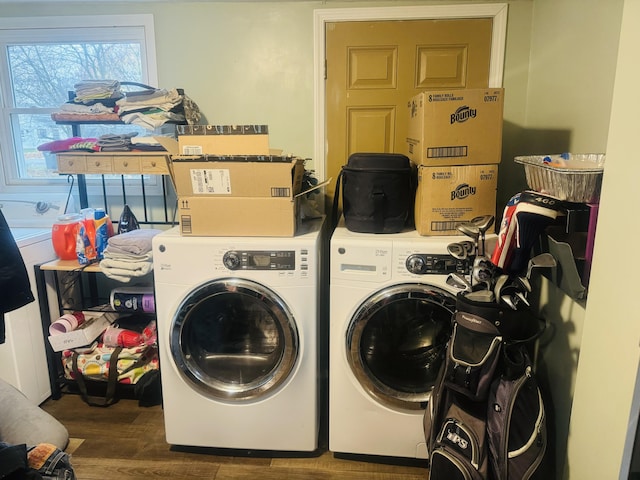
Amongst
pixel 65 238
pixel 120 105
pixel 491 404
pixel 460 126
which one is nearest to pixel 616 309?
pixel 491 404

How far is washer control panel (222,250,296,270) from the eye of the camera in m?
1.71

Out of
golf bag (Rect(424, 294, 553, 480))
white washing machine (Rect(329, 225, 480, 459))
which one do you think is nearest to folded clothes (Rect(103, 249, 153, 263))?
white washing machine (Rect(329, 225, 480, 459))

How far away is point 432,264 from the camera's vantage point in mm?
1666

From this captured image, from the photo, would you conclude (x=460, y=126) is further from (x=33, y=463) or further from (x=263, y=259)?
(x=33, y=463)

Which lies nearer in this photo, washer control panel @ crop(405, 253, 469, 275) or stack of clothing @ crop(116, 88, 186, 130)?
washer control panel @ crop(405, 253, 469, 275)

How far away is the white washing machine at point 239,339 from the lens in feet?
5.66

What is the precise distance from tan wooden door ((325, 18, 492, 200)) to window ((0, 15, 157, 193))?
40.7 inches

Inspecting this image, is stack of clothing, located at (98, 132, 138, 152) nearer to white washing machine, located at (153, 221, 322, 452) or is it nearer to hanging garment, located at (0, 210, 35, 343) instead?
white washing machine, located at (153, 221, 322, 452)

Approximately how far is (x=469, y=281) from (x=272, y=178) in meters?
0.82

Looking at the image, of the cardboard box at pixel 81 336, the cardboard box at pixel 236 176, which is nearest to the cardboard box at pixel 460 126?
the cardboard box at pixel 236 176

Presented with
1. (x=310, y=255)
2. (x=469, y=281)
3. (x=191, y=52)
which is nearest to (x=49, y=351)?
(x=310, y=255)

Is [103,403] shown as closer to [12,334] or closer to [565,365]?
[12,334]

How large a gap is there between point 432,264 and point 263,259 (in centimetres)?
64

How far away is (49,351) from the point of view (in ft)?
7.33
